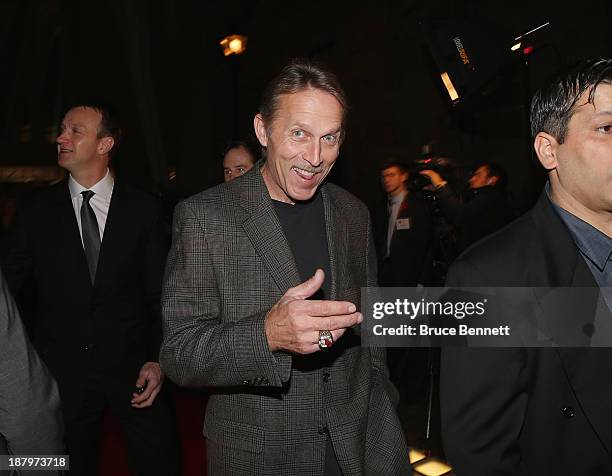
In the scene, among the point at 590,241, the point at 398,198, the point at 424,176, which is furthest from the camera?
the point at 398,198

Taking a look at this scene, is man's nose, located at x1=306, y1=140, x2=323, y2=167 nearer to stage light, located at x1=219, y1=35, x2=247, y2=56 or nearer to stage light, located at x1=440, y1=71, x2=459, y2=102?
stage light, located at x1=440, y1=71, x2=459, y2=102

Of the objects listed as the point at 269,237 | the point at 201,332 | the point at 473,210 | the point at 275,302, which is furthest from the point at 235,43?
the point at 201,332

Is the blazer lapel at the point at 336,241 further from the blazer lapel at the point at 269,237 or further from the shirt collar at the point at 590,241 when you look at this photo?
the shirt collar at the point at 590,241

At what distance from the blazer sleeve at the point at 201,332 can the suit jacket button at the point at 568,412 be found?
2.24 feet

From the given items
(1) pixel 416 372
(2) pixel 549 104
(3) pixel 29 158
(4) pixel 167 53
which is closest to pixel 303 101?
(2) pixel 549 104

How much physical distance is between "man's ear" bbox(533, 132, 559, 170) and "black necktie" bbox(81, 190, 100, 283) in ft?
6.11

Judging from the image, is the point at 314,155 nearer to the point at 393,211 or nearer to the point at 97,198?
the point at 97,198

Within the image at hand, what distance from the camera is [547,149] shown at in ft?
4.74

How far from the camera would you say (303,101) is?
1.60 metres

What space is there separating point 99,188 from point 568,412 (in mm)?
2156

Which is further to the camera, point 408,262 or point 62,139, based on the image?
point 408,262

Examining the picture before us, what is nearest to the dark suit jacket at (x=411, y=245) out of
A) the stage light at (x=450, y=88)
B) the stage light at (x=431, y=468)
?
the stage light at (x=450, y=88)

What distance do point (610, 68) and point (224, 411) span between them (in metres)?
1.48

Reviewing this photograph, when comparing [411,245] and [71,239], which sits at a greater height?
[71,239]
